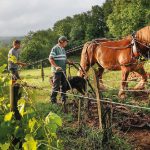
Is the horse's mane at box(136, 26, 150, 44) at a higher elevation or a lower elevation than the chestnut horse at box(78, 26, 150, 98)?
higher

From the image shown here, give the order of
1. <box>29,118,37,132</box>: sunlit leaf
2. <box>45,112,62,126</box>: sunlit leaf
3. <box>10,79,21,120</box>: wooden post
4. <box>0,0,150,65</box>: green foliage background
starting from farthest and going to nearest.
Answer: <box>0,0,150,65</box>: green foliage background
<box>10,79,21,120</box>: wooden post
<box>29,118,37,132</box>: sunlit leaf
<box>45,112,62,126</box>: sunlit leaf

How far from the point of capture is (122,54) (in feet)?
36.7

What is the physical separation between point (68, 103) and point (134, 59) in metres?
2.42

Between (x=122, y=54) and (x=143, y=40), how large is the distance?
2.42ft

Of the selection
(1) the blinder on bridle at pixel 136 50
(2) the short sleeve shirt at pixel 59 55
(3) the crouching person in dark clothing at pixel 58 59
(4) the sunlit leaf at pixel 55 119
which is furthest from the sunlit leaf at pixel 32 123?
(1) the blinder on bridle at pixel 136 50

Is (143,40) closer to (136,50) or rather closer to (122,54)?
(136,50)

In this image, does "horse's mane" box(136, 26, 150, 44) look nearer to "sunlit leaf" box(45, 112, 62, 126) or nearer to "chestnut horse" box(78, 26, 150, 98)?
"chestnut horse" box(78, 26, 150, 98)

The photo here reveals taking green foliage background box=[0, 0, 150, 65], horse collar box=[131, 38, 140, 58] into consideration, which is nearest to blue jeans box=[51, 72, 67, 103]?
horse collar box=[131, 38, 140, 58]

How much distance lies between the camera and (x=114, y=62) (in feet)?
38.3

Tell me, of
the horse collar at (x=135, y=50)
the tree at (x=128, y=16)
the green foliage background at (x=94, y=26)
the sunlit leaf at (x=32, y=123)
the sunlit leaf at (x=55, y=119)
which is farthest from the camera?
the green foliage background at (x=94, y=26)

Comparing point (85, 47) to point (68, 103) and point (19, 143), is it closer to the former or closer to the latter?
point (68, 103)

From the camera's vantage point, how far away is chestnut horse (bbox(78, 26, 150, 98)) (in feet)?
35.0

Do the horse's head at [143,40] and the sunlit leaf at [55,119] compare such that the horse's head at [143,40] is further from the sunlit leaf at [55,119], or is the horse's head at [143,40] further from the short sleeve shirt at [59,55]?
the sunlit leaf at [55,119]

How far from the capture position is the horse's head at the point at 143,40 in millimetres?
10664
